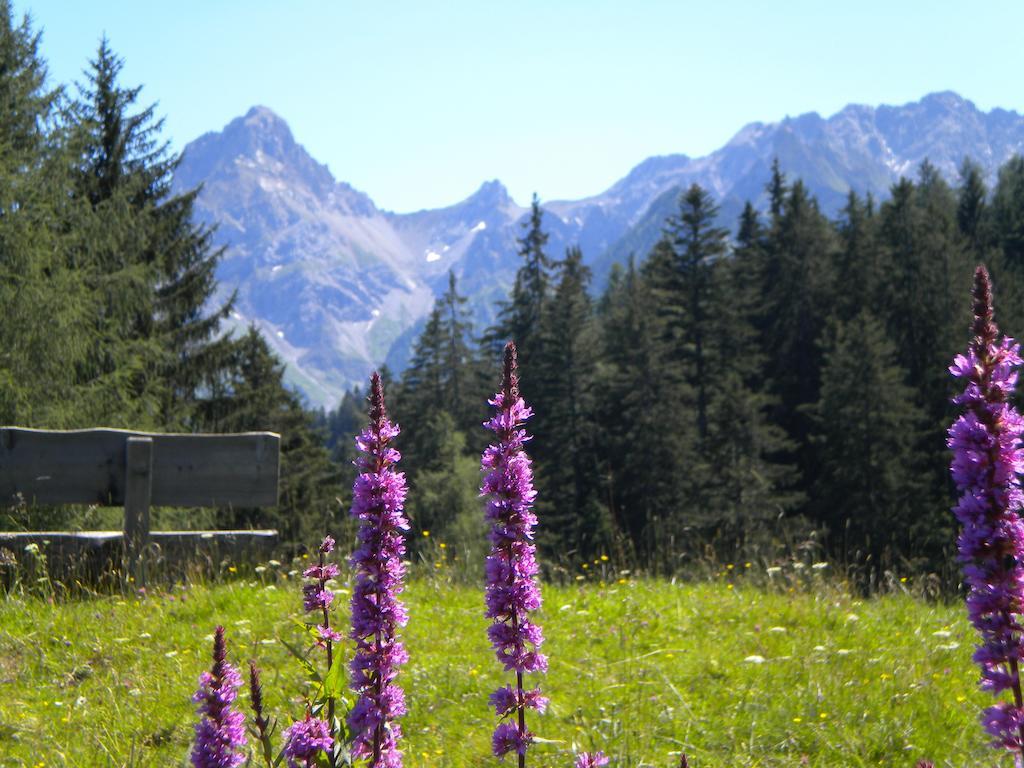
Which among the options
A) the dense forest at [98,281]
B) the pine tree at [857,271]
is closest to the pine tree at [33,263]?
the dense forest at [98,281]

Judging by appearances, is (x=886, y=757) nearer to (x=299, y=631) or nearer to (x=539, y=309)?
(x=299, y=631)

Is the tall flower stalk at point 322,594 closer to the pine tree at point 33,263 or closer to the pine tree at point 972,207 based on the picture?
the pine tree at point 33,263

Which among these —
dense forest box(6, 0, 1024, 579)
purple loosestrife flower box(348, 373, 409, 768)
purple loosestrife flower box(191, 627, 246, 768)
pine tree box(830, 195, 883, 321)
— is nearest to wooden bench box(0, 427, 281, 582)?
dense forest box(6, 0, 1024, 579)

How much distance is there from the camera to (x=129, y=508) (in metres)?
7.67

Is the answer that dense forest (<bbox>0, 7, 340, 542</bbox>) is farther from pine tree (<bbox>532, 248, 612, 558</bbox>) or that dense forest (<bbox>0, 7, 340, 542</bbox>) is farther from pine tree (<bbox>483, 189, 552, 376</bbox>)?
pine tree (<bbox>483, 189, 552, 376</bbox>)

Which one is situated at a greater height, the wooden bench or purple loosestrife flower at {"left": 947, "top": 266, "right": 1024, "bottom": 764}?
purple loosestrife flower at {"left": 947, "top": 266, "right": 1024, "bottom": 764}

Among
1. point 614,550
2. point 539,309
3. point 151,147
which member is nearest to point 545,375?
point 539,309

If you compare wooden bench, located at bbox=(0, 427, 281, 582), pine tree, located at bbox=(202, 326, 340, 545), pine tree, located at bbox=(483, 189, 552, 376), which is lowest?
pine tree, located at bbox=(202, 326, 340, 545)

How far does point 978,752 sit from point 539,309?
51277 millimetres

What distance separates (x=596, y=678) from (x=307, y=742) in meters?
3.43

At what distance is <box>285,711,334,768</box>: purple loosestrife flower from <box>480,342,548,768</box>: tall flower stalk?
0.52 m

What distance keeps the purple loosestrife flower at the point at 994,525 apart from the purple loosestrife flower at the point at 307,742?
1752mm

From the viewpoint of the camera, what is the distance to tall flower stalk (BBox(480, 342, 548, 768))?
8.61 ft

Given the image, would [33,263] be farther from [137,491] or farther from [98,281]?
[137,491]
